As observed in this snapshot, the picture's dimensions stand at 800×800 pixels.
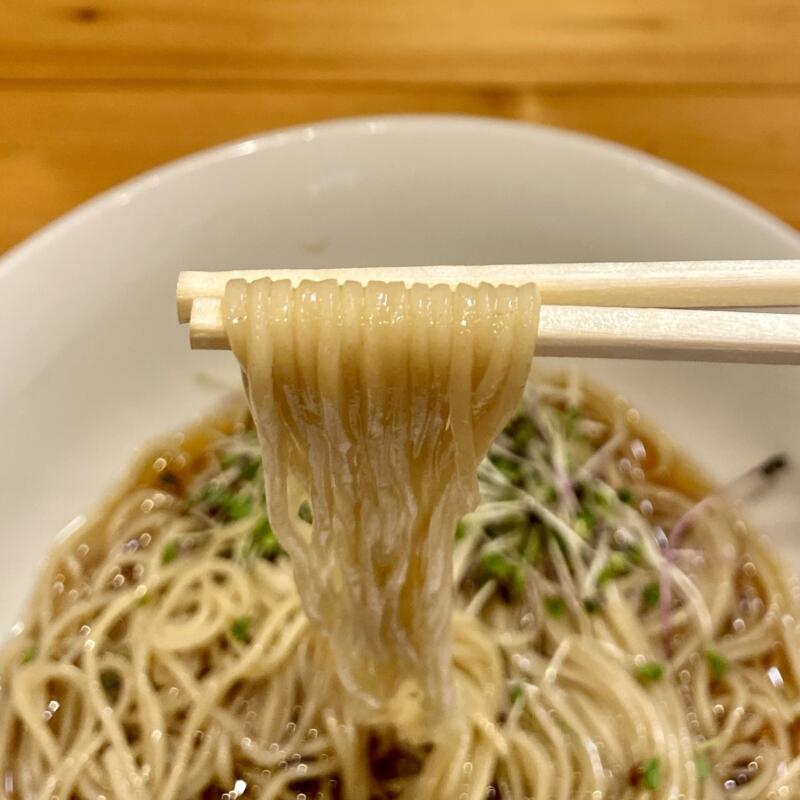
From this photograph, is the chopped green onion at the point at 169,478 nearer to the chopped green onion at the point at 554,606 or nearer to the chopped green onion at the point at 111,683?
the chopped green onion at the point at 111,683

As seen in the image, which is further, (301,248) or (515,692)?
(301,248)

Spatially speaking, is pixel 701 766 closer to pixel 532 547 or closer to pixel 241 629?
pixel 532 547

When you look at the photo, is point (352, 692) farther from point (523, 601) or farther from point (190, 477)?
point (190, 477)

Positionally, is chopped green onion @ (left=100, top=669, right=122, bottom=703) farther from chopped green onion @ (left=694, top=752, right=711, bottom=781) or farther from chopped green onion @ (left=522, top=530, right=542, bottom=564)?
chopped green onion @ (left=694, top=752, right=711, bottom=781)

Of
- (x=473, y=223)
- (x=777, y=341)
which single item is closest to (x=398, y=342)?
(x=777, y=341)

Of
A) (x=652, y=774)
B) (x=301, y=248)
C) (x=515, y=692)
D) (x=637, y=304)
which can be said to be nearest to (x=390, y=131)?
(x=301, y=248)

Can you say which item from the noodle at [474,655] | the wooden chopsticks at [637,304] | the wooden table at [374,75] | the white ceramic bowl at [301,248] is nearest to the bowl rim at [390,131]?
the white ceramic bowl at [301,248]

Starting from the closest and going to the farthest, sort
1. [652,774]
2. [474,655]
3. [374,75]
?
[652,774] < [474,655] < [374,75]
